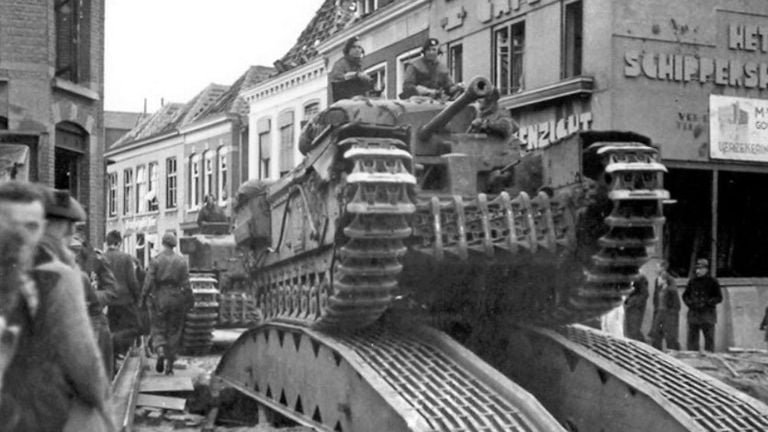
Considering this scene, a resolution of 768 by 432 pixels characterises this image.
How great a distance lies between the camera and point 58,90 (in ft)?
65.7

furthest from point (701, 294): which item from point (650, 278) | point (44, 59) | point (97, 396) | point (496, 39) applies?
point (97, 396)

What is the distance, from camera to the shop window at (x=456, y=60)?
24.5 m

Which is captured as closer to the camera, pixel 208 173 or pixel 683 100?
pixel 683 100

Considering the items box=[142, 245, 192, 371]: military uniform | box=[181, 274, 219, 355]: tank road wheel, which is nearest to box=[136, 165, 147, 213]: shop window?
box=[181, 274, 219, 355]: tank road wheel

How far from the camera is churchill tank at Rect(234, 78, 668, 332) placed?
9078mm

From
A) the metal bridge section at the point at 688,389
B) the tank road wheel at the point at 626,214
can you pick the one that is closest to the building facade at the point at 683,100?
the metal bridge section at the point at 688,389

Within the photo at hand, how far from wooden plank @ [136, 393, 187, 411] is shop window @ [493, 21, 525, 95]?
11.5 metres

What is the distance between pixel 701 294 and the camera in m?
17.6

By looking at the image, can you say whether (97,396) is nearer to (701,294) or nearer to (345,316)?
(345,316)

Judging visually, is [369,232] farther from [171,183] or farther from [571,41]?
[171,183]

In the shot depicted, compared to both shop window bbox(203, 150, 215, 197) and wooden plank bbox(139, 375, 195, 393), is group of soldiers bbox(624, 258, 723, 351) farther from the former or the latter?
shop window bbox(203, 150, 215, 197)

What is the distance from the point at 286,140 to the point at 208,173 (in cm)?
687

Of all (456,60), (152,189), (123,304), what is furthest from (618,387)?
(152,189)

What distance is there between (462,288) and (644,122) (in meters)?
10.6
